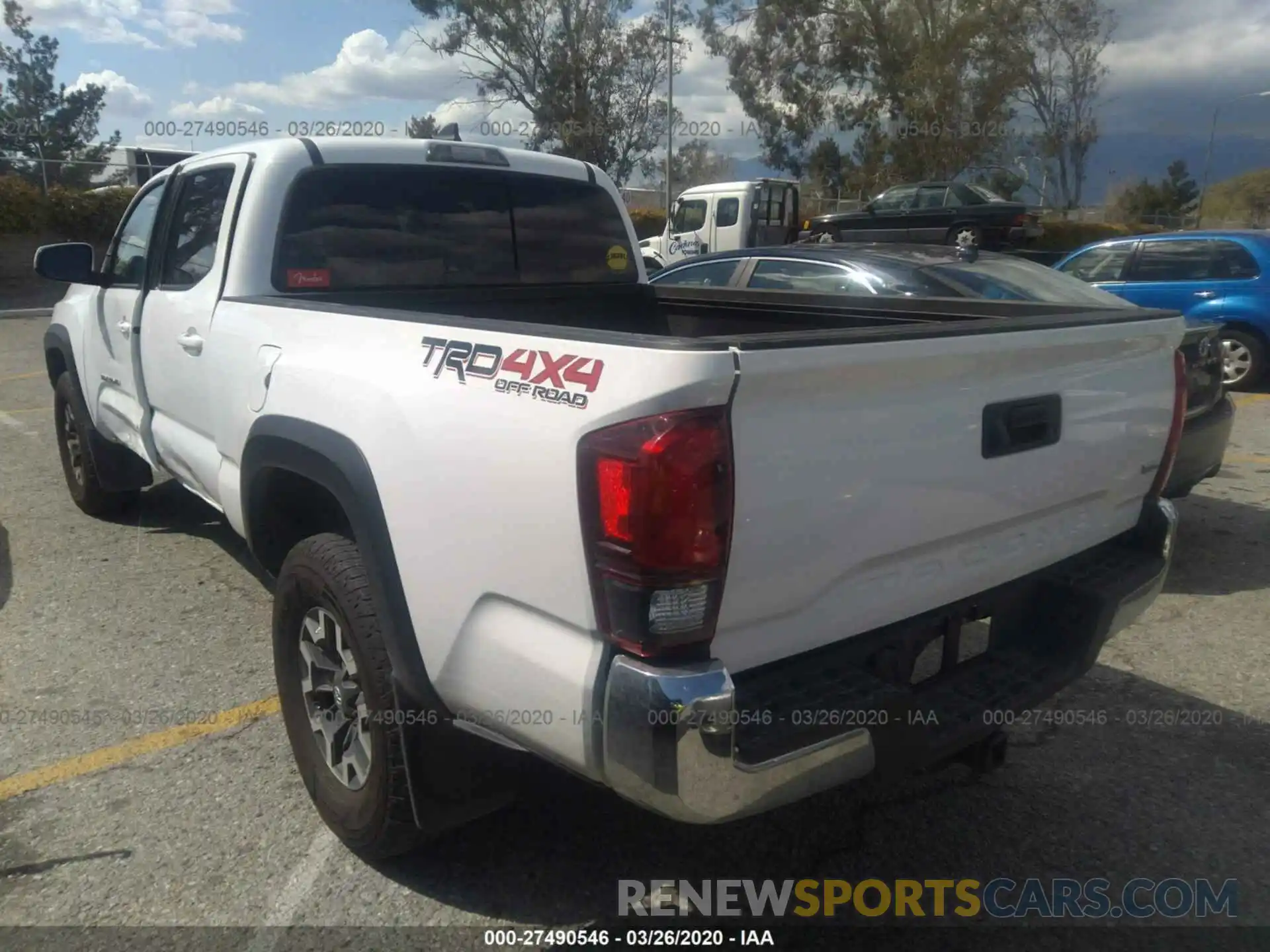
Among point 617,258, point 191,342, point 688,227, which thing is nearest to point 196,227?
point 191,342

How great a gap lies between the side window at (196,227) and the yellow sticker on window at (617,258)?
1.53 m

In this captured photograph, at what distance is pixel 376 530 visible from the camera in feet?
7.87

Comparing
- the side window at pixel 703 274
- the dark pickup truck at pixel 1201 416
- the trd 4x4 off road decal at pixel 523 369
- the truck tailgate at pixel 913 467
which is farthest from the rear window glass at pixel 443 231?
the dark pickup truck at pixel 1201 416

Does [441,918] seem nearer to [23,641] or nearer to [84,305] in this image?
[23,641]

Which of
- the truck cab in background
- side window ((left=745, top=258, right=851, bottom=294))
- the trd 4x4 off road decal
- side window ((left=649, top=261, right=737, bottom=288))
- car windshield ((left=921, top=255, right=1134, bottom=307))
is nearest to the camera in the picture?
the trd 4x4 off road decal

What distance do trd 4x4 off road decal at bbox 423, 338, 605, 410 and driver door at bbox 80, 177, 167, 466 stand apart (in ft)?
8.83

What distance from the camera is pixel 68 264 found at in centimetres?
464

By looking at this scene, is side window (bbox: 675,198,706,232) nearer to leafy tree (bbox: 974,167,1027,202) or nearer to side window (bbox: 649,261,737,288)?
side window (bbox: 649,261,737,288)

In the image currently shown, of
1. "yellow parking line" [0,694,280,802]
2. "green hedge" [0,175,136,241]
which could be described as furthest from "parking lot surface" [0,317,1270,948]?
"green hedge" [0,175,136,241]

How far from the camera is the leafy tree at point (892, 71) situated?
3428 cm

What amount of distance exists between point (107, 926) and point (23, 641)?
6.98ft

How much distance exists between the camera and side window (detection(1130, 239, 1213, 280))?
9789 mm

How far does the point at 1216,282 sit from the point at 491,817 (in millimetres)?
9408

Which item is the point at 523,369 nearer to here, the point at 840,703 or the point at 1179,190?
the point at 840,703
